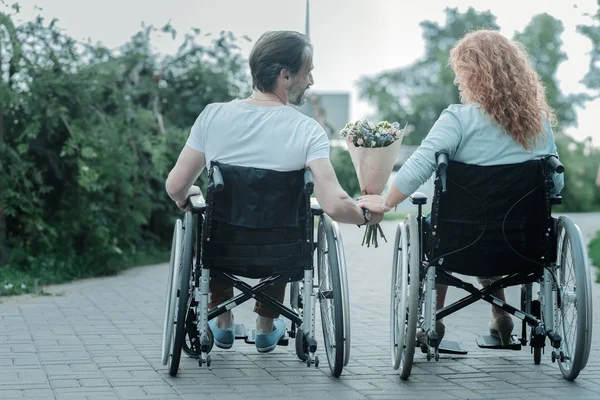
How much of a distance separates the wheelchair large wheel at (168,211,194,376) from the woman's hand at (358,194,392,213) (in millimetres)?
863

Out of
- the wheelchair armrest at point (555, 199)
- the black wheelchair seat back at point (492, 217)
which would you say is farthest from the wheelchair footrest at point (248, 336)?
the wheelchair armrest at point (555, 199)

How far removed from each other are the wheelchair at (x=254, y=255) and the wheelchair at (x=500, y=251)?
1.11ft

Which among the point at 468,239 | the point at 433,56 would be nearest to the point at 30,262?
the point at 468,239

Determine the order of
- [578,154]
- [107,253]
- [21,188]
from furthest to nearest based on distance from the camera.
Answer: [578,154]
[107,253]
[21,188]

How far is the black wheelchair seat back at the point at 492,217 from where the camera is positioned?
4824 millimetres

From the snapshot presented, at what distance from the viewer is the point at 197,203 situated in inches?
197

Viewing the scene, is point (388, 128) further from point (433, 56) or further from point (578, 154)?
point (433, 56)

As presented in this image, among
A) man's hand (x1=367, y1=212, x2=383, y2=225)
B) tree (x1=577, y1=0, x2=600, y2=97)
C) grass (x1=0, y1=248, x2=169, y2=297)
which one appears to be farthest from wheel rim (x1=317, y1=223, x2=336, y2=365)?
tree (x1=577, y1=0, x2=600, y2=97)

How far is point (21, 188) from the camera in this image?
9.24 meters

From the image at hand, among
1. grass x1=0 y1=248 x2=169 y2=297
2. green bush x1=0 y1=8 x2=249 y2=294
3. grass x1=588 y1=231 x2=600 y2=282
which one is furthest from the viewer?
grass x1=588 y1=231 x2=600 y2=282

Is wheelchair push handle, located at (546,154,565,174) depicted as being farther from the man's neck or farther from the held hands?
the man's neck

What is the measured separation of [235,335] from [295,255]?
918 millimetres

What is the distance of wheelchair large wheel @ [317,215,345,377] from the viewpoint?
4793mm

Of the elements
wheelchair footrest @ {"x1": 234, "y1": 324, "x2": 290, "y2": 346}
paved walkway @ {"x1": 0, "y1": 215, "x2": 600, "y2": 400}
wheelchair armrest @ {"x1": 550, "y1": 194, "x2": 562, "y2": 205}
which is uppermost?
wheelchair armrest @ {"x1": 550, "y1": 194, "x2": 562, "y2": 205}
